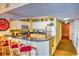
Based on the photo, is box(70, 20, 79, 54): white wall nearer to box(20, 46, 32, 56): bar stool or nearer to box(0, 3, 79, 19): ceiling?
box(0, 3, 79, 19): ceiling

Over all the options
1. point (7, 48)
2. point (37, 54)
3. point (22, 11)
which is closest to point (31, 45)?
point (37, 54)

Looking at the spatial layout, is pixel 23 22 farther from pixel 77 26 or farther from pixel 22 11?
pixel 77 26

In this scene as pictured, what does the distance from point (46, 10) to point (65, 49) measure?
1.58 feet

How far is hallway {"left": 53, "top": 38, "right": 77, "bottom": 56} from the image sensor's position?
1.85m

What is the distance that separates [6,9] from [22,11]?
0.58ft

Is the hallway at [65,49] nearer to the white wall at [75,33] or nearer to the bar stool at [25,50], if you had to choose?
the white wall at [75,33]

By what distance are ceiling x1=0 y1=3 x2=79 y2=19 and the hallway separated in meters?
0.29

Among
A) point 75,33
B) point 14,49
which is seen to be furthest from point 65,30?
point 14,49

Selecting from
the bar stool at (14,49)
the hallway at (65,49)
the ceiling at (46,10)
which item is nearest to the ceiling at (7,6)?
the ceiling at (46,10)

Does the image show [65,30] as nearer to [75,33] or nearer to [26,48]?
[75,33]

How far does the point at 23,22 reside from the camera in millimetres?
1856

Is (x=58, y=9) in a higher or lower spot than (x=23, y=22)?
higher

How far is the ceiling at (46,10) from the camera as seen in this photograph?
6.02 feet

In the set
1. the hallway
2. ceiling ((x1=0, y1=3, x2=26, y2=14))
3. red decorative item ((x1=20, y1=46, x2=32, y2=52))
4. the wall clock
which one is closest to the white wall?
the hallway
